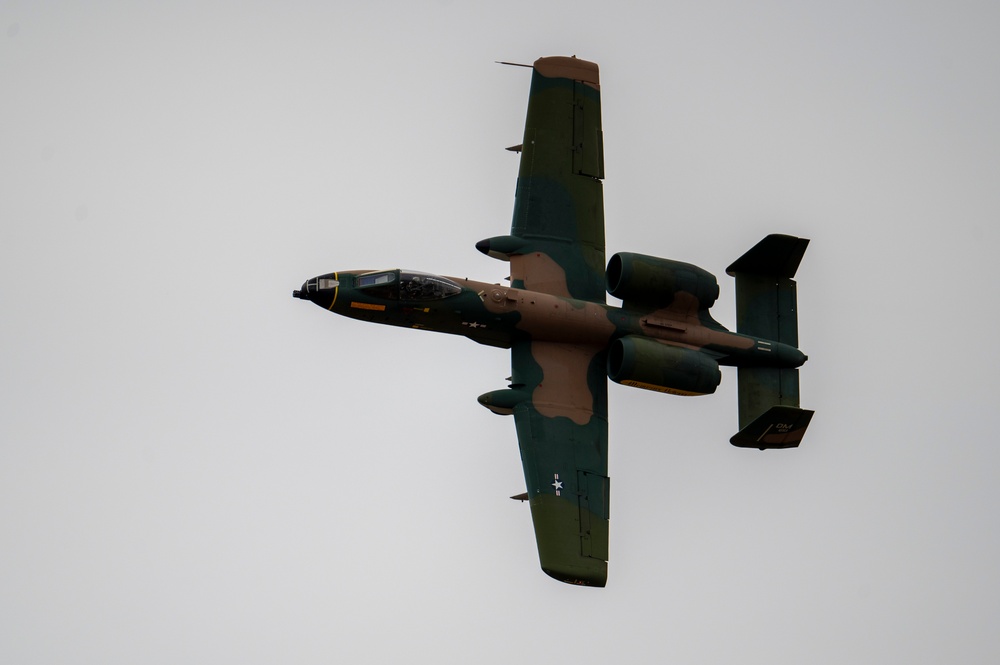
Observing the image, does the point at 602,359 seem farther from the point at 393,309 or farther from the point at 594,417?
the point at 393,309

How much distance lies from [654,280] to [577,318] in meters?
2.28

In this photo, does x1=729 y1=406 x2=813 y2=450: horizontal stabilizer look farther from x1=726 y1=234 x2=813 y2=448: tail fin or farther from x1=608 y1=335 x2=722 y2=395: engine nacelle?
x1=608 y1=335 x2=722 y2=395: engine nacelle

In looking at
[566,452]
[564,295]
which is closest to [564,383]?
[566,452]

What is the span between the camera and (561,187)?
44031 mm

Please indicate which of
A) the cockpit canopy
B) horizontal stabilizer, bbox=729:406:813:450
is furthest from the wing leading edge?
horizontal stabilizer, bbox=729:406:813:450

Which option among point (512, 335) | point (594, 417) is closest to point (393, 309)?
point (512, 335)

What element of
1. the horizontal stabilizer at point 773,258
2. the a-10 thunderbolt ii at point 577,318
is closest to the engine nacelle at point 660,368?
the a-10 thunderbolt ii at point 577,318

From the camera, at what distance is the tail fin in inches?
1725

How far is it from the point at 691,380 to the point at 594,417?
272cm

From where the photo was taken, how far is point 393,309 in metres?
41.7

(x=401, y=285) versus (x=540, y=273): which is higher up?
(x=540, y=273)

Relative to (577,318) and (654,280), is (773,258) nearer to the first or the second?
→ (654,280)

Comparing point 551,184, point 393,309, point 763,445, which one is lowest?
point 763,445

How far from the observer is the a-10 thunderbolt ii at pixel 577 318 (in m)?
41.5
